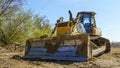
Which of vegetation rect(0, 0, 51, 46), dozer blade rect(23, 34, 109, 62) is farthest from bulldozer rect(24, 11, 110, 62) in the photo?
vegetation rect(0, 0, 51, 46)

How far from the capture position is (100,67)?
1387 cm

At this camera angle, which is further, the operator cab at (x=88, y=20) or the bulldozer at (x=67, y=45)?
the operator cab at (x=88, y=20)

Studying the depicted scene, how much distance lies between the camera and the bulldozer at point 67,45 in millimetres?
14922

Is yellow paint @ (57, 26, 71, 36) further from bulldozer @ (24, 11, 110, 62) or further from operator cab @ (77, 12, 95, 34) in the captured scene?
operator cab @ (77, 12, 95, 34)

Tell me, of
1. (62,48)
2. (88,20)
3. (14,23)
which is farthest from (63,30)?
(14,23)

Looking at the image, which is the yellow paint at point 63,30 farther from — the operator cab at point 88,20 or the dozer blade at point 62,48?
the operator cab at point 88,20

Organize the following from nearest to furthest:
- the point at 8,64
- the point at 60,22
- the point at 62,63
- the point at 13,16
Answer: the point at 8,64 < the point at 62,63 < the point at 60,22 < the point at 13,16

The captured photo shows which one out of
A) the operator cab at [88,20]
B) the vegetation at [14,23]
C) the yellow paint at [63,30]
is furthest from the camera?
the vegetation at [14,23]

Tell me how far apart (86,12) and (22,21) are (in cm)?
1800

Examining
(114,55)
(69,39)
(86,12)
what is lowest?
(114,55)

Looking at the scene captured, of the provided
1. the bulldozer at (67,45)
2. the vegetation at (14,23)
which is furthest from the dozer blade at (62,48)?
the vegetation at (14,23)

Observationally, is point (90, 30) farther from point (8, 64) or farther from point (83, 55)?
point (8, 64)

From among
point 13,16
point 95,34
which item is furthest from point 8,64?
point 13,16

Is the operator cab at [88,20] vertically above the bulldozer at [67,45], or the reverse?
the operator cab at [88,20]
